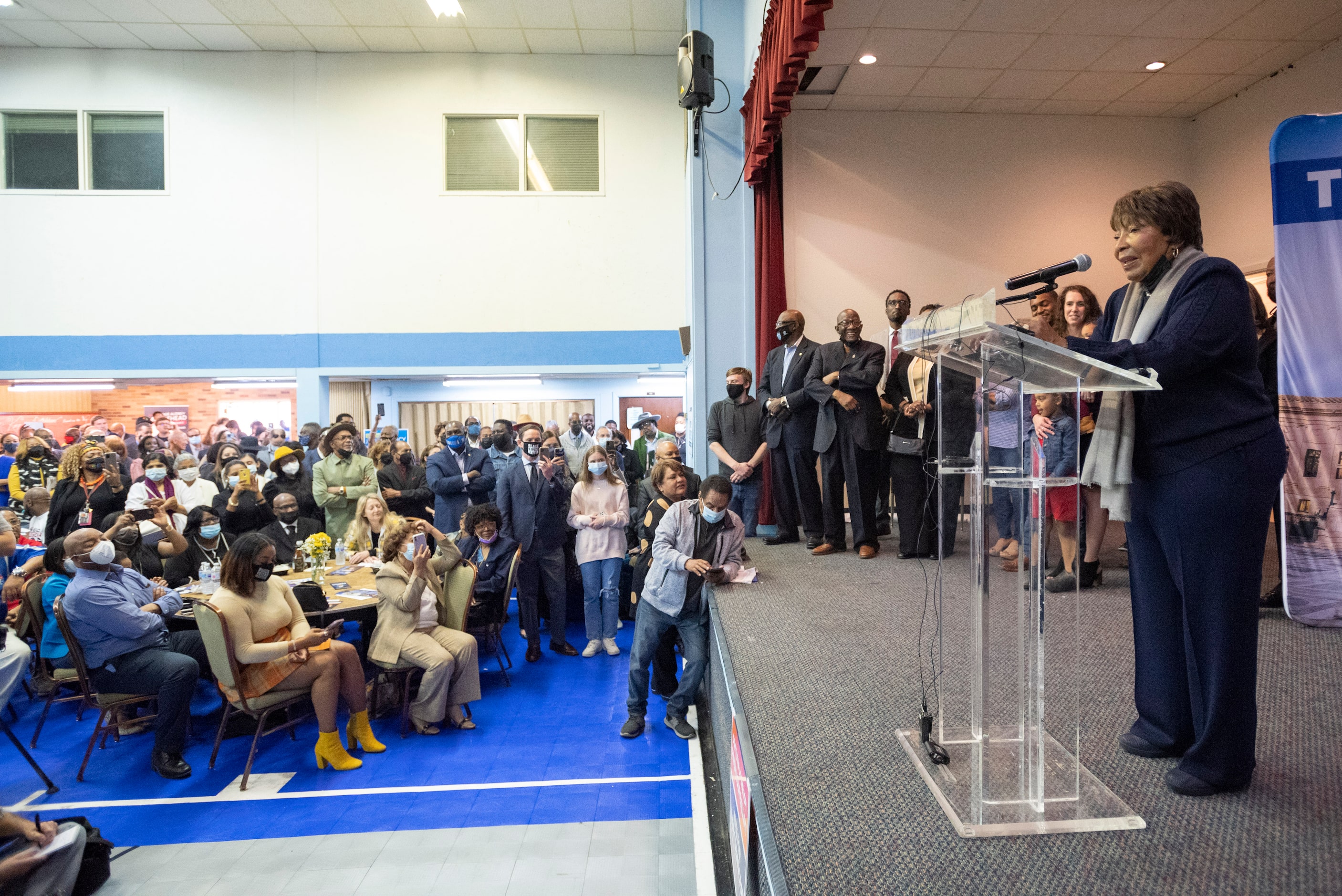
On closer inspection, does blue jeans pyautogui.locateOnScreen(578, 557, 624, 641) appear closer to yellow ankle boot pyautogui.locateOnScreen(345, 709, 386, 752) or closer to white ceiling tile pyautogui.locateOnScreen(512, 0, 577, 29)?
yellow ankle boot pyautogui.locateOnScreen(345, 709, 386, 752)

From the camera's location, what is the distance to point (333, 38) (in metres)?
9.15

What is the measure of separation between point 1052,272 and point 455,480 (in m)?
5.59

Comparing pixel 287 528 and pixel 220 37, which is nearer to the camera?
pixel 287 528

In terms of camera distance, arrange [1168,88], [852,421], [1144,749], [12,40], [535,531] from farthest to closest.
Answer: [12,40], [535,531], [1168,88], [852,421], [1144,749]

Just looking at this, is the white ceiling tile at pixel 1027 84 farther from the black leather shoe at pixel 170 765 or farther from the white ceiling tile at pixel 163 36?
the white ceiling tile at pixel 163 36

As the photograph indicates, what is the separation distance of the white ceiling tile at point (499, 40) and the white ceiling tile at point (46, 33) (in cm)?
494

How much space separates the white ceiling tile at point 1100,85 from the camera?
5195 mm

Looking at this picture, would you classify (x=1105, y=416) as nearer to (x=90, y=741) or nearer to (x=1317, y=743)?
(x=1317, y=743)

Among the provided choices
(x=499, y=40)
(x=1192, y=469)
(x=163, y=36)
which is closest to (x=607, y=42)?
(x=499, y=40)

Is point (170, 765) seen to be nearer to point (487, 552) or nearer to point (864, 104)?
point (487, 552)

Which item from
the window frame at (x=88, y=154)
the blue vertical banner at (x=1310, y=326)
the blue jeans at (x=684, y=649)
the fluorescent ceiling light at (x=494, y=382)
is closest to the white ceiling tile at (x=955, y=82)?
the blue vertical banner at (x=1310, y=326)

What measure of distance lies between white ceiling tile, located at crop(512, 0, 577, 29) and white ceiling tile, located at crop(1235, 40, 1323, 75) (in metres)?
6.66

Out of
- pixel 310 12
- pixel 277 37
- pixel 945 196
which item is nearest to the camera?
pixel 945 196

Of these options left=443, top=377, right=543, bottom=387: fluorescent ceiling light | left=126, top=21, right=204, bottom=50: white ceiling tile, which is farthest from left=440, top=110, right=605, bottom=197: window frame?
left=126, top=21, right=204, bottom=50: white ceiling tile
